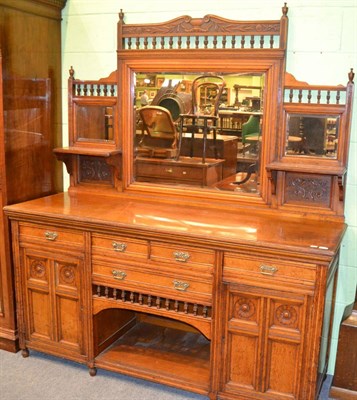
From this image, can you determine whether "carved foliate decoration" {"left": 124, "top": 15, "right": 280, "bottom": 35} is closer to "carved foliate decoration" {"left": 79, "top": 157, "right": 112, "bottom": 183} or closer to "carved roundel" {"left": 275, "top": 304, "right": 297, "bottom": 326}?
"carved foliate decoration" {"left": 79, "top": 157, "right": 112, "bottom": 183}

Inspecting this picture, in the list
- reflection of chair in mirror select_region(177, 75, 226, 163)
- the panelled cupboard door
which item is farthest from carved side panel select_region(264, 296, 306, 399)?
reflection of chair in mirror select_region(177, 75, 226, 163)

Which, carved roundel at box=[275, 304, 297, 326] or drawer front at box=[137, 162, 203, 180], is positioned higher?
drawer front at box=[137, 162, 203, 180]

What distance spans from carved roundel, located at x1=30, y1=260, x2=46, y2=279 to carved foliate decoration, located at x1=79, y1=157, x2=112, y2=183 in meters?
0.66

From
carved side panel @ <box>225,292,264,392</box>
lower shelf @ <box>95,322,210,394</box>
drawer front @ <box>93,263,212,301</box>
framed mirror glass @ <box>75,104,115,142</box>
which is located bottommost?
lower shelf @ <box>95,322,210,394</box>

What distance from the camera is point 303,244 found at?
7.41 feet

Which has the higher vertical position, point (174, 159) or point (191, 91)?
point (191, 91)

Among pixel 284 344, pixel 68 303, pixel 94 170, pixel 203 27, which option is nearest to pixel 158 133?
pixel 94 170

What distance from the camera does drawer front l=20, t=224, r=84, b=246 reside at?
2.73 m

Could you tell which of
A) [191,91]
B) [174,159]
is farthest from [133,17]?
[174,159]

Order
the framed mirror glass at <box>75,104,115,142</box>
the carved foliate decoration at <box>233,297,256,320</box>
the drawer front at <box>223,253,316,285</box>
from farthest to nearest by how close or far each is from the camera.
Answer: the framed mirror glass at <box>75,104,115,142</box> → the carved foliate decoration at <box>233,297,256,320</box> → the drawer front at <box>223,253,316,285</box>

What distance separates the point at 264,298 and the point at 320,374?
0.58m

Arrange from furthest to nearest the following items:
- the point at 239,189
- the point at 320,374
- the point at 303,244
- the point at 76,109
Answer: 1. the point at 76,109
2. the point at 239,189
3. the point at 320,374
4. the point at 303,244

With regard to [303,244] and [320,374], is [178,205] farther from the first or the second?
[320,374]

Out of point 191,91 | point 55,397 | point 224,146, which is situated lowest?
point 55,397
